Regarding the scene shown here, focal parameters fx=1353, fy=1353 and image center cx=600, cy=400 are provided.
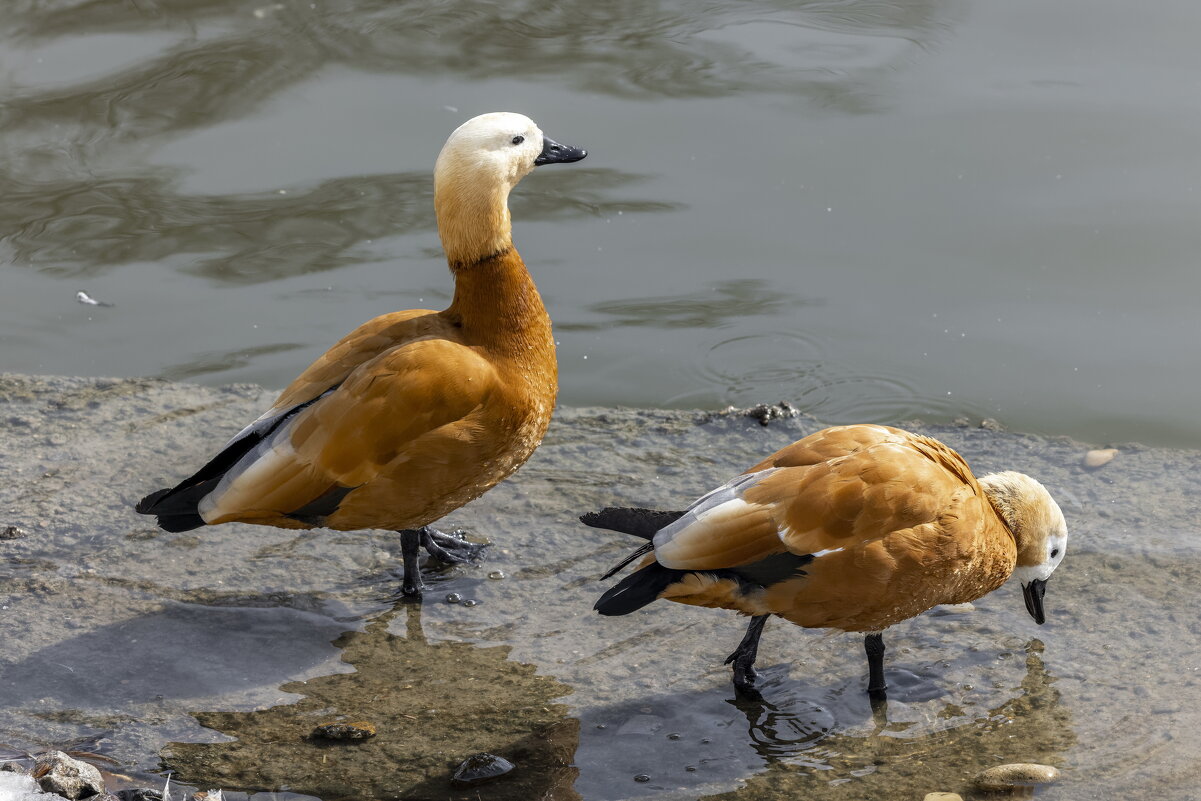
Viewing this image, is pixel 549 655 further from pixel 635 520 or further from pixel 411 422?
pixel 411 422

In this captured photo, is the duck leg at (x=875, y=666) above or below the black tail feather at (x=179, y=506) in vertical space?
below

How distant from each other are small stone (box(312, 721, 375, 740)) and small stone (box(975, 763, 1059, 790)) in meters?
1.91

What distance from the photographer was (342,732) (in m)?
4.29

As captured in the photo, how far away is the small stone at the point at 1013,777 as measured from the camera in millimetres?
4121

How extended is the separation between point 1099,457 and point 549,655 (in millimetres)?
2822

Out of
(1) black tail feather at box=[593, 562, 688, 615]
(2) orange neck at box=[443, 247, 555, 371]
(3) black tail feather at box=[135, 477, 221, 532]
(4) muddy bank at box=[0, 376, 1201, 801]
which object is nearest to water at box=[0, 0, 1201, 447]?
(4) muddy bank at box=[0, 376, 1201, 801]

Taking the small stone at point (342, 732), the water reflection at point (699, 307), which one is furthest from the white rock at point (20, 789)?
the water reflection at point (699, 307)

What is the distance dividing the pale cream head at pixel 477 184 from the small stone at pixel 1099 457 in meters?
2.85

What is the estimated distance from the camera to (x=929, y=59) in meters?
8.76

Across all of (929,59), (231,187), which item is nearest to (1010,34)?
(929,59)

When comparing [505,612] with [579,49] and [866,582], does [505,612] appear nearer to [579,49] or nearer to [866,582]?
[866,582]

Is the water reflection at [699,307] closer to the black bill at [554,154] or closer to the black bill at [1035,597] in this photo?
the black bill at [554,154]

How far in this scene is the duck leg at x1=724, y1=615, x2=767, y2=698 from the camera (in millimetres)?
4609

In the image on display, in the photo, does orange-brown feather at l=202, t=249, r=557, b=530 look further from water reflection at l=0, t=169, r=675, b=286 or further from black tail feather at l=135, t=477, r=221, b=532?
water reflection at l=0, t=169, r=675, b=286
